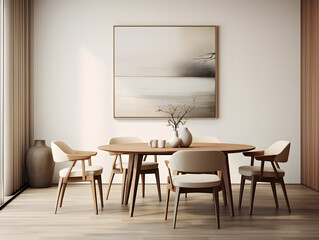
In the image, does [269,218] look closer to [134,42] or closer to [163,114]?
[163,114]

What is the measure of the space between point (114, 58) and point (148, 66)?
55 centimetres

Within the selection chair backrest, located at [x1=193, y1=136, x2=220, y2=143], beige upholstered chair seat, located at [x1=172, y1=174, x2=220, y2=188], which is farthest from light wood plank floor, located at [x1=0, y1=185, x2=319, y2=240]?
chair backrest, located at [x1=193, y1=136, x2=220, y2=143]

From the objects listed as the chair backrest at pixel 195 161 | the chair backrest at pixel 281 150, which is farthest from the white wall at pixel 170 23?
the chair backrest at pixel 195 161

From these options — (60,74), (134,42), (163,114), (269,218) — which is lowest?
(269,218)

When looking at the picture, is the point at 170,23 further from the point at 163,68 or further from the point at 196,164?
the point at 196,164

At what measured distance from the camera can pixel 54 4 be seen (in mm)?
5727

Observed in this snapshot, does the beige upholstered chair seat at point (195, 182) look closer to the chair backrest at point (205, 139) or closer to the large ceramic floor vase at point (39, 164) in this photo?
the chair backrest at point (205, 139)

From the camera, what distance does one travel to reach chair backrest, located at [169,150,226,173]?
3.25 meters

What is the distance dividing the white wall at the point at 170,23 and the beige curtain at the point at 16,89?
0.20m

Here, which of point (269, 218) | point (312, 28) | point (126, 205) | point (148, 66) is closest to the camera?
point (269, 218)

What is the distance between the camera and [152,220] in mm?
3693

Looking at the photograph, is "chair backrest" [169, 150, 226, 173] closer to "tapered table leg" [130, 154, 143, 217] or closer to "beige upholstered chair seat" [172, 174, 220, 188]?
"beige upholstered chair seat" [172, 174, 220, 188]

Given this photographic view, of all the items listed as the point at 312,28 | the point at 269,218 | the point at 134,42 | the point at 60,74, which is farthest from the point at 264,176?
the point at 60,74

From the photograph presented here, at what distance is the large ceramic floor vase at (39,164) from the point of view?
17.5 ft
